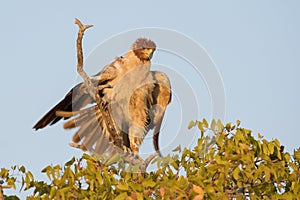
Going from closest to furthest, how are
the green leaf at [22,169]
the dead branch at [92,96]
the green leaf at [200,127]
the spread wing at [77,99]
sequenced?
the green leaf at [22,169] < the green leaf at [200,127] < the dead branch at [92,96] < the spread wing at [77,99]

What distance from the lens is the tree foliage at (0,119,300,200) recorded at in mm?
3459

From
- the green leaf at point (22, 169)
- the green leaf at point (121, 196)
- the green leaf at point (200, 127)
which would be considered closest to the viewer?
the green leaf at point (121, 196)

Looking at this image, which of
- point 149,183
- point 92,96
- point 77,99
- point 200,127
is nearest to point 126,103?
point 77,99

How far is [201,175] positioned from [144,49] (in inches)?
137

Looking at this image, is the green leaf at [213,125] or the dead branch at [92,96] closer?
the green leaf at [213,125]

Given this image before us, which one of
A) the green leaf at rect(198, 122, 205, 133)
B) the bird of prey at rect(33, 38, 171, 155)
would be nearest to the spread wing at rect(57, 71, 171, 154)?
the bird of prey at rect(33, 38, 171, 155)

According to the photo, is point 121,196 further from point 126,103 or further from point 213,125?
point 126,103

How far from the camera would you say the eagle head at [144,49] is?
22.7 ft

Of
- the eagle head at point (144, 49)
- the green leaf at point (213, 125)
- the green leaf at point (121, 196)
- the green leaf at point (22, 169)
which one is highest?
the eagle head at point (144, 49)

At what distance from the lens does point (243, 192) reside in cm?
392

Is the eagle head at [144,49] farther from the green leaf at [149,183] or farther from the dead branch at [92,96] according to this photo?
the green leaf at [149,183]

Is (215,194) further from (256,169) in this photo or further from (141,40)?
(141,40)

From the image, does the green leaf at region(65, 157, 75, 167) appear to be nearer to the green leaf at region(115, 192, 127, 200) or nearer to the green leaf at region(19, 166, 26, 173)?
the green leaf at region(19, 166, 26, 173)

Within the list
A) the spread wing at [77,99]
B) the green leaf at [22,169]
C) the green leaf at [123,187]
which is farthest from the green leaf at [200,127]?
the spread wing at [77,99]
